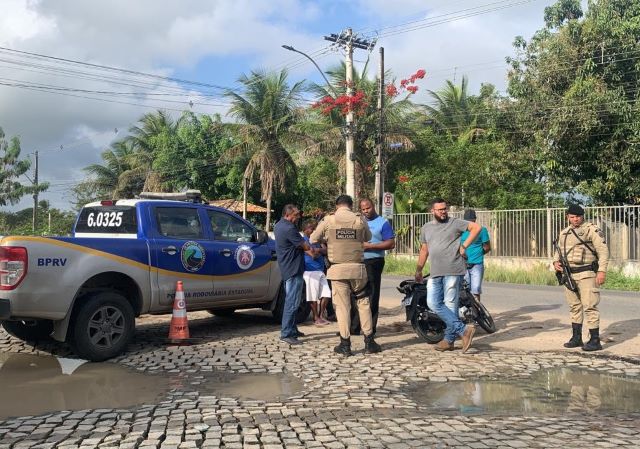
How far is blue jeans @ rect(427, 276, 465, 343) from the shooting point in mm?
6984

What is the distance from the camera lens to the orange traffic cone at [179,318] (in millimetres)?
7516

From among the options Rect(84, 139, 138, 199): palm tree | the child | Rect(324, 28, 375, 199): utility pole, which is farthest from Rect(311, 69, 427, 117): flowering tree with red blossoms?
Rect(84, 139, 138, 199): palm tree

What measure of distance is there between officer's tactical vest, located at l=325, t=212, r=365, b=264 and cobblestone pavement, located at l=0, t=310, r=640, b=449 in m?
1.12

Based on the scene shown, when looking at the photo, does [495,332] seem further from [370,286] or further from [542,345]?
[370,286]

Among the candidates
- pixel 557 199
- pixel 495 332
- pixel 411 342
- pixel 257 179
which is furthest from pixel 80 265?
pixel 257 179

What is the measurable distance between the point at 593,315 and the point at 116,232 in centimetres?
590

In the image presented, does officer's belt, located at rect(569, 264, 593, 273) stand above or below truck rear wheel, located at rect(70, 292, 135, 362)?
above

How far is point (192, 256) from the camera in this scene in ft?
25.6

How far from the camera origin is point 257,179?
34875 mm

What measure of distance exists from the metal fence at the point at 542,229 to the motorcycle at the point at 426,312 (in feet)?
38.2

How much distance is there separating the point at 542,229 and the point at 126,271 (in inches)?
638

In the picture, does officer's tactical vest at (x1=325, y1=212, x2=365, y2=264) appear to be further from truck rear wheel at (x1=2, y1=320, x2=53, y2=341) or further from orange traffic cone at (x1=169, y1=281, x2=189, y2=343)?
Answer: truck rear wheel at (x1=2, y1=320, x2=53, y2=341)

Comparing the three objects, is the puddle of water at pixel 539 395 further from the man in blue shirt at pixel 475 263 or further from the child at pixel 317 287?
the child at pixel 317 287

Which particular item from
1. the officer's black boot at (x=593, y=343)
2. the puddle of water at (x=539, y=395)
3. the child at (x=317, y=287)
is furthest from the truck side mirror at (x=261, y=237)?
the officer's black boot at (x=593, y=343)
